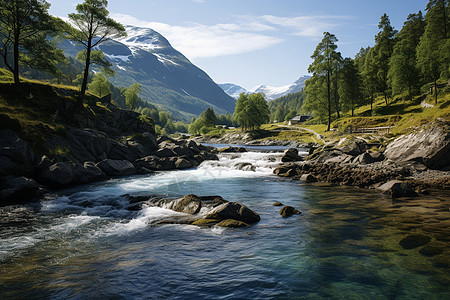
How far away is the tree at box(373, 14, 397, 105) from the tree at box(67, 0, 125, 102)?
70.8 m

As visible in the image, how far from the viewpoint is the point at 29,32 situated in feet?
95.5

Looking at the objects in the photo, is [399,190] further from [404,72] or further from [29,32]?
[404,72]

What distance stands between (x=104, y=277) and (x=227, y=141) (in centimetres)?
9066

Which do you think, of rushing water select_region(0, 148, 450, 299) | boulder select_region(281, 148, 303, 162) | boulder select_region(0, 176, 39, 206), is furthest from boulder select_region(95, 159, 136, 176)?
boulder select_region(281, 148, 303, 162)

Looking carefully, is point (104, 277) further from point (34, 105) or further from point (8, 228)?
point (34, 105)

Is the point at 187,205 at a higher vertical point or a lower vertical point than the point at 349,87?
lower

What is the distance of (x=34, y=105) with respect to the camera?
27828 millimetres

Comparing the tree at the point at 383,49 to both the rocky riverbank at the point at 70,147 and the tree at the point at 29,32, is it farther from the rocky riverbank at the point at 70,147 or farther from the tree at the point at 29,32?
the tree at the point at 29,32

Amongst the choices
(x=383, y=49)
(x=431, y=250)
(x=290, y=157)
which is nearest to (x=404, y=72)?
(x=383, y=49)

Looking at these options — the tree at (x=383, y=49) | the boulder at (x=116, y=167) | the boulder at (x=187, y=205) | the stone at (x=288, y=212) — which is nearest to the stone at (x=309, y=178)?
the stone at (x=288, y=212)

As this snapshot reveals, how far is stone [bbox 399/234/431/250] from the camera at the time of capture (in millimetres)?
9555

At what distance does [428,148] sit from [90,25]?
141 ft

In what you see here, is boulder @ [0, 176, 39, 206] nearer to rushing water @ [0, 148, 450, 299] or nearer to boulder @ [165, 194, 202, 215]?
rushing water @ [0, 148, 450, 299]

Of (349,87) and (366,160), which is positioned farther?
(349,87)
